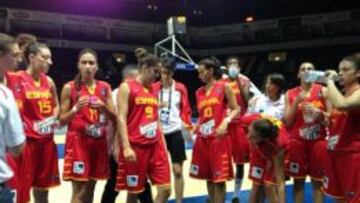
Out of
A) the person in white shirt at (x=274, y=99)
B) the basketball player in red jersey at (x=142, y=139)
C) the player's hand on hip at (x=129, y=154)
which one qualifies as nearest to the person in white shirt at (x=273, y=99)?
the person in white shirt at (x=274, y=99)

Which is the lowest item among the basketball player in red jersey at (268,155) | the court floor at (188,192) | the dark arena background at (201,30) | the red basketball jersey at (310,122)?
the court floor at (188,192)

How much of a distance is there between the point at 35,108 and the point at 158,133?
1.13 metres

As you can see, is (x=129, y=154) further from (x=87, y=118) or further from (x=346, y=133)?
(x=346, y=133)

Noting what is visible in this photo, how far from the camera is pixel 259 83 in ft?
84.3

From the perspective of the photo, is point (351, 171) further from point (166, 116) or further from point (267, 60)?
point (267, 60)

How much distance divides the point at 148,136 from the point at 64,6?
19.6 m

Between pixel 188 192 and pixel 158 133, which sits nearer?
pixel 158 133

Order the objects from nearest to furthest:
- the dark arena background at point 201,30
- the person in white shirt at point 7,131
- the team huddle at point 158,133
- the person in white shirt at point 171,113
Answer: the person in white shirt at point 7,131
the team huddle at point 158,133
the person in white shirt at point 171,113
the dark arena background at point 201,30

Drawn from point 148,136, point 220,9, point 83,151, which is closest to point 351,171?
point 148,136

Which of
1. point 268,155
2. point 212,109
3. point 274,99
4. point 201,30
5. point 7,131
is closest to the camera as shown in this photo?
point 7,131

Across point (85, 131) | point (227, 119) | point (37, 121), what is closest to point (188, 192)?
point (227, 119)

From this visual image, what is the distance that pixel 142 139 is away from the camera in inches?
192

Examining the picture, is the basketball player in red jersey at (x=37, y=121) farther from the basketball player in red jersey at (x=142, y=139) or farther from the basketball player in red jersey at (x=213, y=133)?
the basketball player in red jersey at (x=213, y=133)

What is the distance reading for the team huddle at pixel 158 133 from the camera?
4461 millimetres
